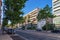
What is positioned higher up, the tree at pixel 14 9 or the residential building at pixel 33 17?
the residential building at pixel 33 17

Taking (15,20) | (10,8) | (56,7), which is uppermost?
(56,7)

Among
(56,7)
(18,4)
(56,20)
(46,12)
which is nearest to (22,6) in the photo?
(18,4)

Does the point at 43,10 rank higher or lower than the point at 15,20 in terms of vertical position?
higher

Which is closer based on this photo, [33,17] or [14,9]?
[14,9]

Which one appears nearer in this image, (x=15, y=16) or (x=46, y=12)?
(x=15, y=16)

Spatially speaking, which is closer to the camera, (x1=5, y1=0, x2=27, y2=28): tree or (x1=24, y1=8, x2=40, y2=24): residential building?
(x1=5, y1=0, x2=27, y2=28): tree

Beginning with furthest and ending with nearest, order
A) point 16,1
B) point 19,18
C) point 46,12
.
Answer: point 46,12
point 19,18
point 16,1

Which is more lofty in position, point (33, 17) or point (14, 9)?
point (33, 17)

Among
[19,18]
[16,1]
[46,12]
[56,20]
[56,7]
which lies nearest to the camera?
[16,1]

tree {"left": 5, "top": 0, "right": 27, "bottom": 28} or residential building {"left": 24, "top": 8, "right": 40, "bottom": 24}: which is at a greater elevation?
residential building {"left": 24, "top": 8, "right": 40, "bottom": 24}

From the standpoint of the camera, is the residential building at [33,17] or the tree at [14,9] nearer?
the tree at [14,9]

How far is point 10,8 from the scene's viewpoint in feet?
118

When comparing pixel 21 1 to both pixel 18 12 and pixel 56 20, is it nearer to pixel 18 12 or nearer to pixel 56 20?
pixel 18 12

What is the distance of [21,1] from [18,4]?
84cm
